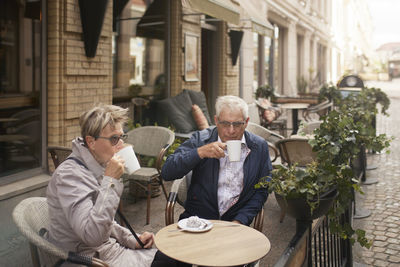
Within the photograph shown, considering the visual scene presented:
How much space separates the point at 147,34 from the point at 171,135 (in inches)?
127

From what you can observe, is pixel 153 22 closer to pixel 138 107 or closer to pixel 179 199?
pixel 138 107

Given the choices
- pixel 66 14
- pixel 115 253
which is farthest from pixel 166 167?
pixel 66 14

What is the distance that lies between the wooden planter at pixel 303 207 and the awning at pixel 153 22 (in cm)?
583

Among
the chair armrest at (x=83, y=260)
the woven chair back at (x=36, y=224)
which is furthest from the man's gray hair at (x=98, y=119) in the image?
the chair armrest at (x=83, y=260)

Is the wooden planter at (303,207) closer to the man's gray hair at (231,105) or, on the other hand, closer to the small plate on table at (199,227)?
the small plate on table at (199,227)

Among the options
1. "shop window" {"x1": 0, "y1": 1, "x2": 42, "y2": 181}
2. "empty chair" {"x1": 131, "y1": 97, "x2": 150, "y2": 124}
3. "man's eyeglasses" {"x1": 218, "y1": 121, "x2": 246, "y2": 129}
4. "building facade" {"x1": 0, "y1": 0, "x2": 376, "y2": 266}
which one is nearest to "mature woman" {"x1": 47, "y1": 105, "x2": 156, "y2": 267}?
"man's eyeglasses" {"x1": 218, "y1": 121, "x2": 246, "y2": 129}

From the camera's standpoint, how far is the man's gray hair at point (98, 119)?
8.04ft

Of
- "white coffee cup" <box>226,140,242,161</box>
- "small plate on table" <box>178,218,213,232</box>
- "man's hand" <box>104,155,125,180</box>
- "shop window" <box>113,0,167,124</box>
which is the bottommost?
"small plate on table" <box>178,218,213,232</box>

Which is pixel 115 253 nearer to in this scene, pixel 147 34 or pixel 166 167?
pixel 166 167

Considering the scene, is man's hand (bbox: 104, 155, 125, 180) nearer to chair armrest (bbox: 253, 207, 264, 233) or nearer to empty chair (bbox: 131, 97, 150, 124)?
chair armrest (bbox: 253, 207, 264, 233)

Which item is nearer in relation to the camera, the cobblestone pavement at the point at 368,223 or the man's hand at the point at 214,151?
the man's hand at the point at 214,151

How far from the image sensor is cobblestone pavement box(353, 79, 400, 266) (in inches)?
177

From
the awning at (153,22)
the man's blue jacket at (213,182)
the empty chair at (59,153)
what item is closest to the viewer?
the man's blue jacket at (213,182)

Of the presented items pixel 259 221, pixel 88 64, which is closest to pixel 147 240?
pixel 259 221
